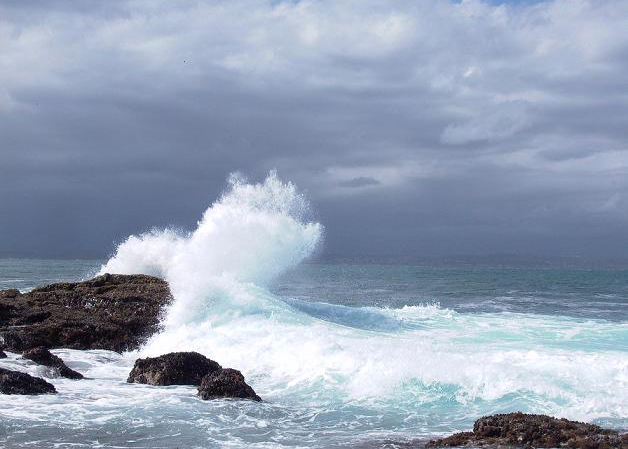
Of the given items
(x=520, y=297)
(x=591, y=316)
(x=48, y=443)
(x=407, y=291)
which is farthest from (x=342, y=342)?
(x=407, y=291)

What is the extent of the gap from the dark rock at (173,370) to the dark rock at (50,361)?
3.55 feet

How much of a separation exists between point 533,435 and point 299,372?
5.78m

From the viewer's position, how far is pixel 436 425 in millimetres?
9906

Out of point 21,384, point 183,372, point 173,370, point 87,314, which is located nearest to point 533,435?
point 183,372

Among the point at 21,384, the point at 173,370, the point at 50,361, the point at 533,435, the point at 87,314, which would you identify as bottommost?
the point at 533,435

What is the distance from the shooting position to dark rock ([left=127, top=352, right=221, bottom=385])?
12.1m

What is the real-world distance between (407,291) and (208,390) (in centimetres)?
3398

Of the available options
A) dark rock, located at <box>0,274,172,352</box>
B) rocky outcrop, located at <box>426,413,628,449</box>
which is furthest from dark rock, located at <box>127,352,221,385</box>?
rocky outcrop, located at <box>426,413,628,449</box>

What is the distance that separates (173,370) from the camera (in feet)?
39.8

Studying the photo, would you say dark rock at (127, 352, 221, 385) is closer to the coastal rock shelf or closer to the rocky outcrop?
the coastal rock shelf

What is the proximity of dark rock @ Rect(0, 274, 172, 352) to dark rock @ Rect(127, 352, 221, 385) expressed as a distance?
11.8 feet

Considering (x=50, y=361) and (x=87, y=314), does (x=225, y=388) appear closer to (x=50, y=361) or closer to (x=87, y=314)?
(x=50, y=361)

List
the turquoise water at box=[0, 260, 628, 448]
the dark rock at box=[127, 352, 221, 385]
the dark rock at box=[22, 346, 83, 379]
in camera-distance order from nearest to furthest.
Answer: the turquoise water at box=[0, 260, 628, 448] → the dark rock at box=[127, 352, 221, 385] → the dark rock at box=[22, 346, 83, 379]

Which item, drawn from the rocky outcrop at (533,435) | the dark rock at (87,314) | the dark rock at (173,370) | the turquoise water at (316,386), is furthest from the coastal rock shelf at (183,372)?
the rocky outcrop at (533,435)
